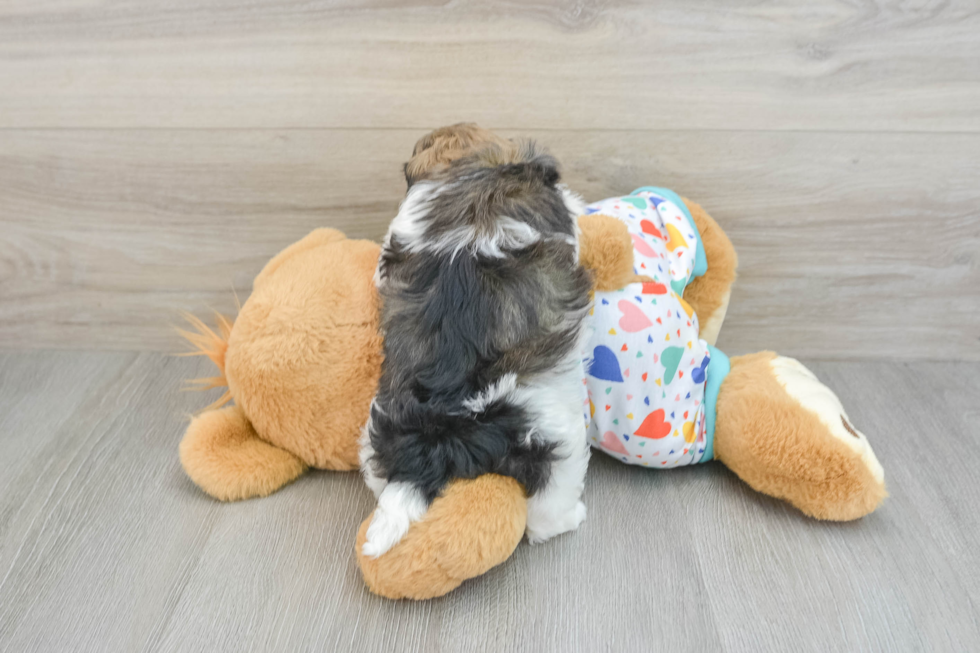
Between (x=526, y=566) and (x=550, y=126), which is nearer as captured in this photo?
(x=526, y=566)

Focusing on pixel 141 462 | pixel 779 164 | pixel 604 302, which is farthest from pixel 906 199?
pixel 141 462

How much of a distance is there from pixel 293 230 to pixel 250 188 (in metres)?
0.09

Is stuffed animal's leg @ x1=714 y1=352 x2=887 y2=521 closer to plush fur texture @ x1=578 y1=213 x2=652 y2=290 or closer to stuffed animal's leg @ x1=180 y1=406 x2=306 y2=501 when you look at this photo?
plush fur texture @ x1=578 y1=213 x2=652 y2=290

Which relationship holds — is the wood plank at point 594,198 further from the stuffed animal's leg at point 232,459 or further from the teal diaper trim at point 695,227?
the stuffed animal's leg at point 232,459

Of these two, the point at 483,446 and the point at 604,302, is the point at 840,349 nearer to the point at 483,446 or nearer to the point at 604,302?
the point at 604,302

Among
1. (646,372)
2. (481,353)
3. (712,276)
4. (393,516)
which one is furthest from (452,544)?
(712,276)

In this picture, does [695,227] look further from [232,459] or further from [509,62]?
[232,459]

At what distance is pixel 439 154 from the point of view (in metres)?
0.77

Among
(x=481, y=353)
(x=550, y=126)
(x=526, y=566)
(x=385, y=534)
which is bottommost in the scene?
(x=526, y=566)

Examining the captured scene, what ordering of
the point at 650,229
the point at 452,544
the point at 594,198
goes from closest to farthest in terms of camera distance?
the point at 452,544
the point at 650,229
the point at 594,198

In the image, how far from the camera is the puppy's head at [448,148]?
30.1 inches

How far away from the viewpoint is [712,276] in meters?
0.96

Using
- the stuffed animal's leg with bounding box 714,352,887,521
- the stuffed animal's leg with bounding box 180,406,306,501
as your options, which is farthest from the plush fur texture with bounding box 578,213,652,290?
the stuffed animal's leg with bounding box 180,406,306,501

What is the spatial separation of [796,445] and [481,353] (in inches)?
15.0
